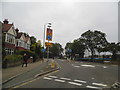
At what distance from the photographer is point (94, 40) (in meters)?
52.1

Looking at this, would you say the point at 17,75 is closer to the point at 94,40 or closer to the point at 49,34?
the point at 49,34

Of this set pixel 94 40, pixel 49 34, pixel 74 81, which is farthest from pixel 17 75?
pixel 94 40

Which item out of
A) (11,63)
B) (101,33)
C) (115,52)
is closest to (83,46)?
(101,33)

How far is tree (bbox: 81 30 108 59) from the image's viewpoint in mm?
50812

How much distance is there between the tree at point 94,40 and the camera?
167 feet

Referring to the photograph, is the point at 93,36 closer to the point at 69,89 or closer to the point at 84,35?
the point at 84,35

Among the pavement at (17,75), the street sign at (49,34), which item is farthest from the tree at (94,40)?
the pavement at (17,75)

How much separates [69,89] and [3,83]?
388 cm

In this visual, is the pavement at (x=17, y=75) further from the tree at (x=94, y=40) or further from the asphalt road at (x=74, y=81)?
the tree at (x=94, y=40)

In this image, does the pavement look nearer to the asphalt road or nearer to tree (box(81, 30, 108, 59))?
the asphalt road

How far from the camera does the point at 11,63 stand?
54.0ft

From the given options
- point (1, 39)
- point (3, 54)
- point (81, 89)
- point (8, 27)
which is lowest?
point (81, 89)

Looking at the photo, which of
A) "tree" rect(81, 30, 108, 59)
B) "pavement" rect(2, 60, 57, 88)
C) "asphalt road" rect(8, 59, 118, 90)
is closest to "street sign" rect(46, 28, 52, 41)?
"pavement" rect(2, 60, 57, 88)

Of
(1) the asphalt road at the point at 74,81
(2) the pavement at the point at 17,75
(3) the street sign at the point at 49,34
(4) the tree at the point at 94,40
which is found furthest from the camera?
(4) the tree at the point at 94,40
